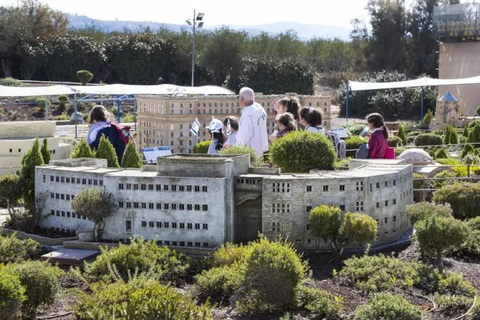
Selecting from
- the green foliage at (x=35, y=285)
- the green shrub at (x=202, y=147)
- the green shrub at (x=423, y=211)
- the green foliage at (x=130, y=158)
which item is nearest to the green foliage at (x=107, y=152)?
the green foliage at (x=130, y=158)

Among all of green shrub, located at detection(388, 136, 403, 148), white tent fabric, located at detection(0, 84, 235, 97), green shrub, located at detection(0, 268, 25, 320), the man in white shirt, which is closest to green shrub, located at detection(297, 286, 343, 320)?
the man in white shirt

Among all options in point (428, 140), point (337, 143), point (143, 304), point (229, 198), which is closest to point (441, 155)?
→ point (428, 140)

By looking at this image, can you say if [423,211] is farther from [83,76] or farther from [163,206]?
[83,76]

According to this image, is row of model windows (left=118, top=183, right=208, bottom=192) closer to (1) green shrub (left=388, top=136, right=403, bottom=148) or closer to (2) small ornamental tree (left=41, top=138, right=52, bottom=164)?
(2) small ornamental tree (left=41, top=138, right=52, bottom=164)

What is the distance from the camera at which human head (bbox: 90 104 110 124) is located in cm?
2483

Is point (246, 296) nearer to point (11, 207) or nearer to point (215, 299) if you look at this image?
point (215, 299)

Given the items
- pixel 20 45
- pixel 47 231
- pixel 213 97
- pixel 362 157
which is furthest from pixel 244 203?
pixel 20 45

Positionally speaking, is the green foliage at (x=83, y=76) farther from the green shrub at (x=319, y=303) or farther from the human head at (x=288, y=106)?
the green shrub at (x=319, y=303)

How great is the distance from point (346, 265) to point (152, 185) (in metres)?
5.24

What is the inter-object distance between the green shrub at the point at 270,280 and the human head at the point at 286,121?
4002 mm

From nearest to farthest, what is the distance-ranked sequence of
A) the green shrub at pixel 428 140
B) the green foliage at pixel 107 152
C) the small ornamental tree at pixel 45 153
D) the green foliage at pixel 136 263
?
the green foliage at pixel 136 263
the green foliage at pixel 107 152
the small ornamental tree at pixel 45 153
the green shrub at pixel 428 140

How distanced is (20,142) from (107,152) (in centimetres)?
579

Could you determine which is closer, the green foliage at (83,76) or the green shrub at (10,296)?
the green shrub at (10,296)

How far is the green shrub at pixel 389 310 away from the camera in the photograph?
742 inches
